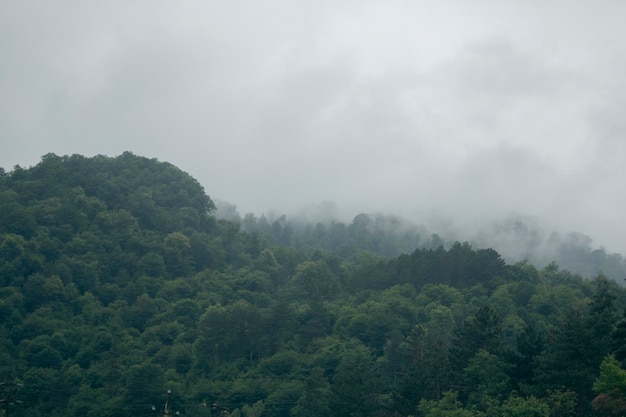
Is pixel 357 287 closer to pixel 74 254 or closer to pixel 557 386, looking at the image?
pixel 74 254

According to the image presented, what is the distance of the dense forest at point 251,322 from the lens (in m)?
56.3

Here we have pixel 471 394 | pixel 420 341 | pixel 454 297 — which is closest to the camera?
pixel 471 394

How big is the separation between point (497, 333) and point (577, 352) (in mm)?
8747

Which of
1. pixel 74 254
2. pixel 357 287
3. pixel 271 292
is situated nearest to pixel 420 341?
pixel 357 287

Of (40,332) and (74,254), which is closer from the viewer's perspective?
(40,332)

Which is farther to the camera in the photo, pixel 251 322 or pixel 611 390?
pixel 251 322

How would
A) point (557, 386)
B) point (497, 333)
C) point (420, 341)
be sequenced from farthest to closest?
point (420, 341)
point (497, 333)
point (557, 386)

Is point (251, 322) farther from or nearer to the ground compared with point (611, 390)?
farther from the ground

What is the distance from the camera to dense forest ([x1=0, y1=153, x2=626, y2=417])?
5634cm

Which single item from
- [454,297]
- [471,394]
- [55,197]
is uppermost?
[55,197]

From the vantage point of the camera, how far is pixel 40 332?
8250 cm

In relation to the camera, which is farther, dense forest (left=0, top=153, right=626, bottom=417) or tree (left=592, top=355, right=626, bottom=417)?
dense forest (left=0, top=153, right=626, bottom=417)

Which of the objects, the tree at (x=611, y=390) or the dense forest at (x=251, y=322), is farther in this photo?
the dense forest at (x=251, y=322)

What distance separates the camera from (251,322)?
82.5m
